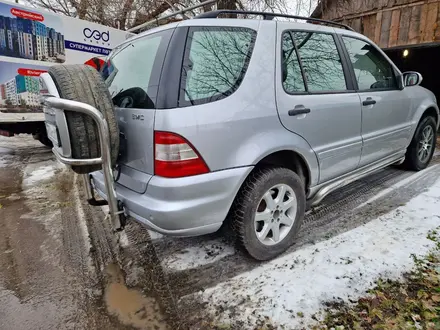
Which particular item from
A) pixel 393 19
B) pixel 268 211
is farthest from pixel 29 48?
pixel 393 19

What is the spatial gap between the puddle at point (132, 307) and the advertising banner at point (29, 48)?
4886mm

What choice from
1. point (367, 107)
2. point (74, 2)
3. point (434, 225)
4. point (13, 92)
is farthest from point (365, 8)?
point (74, 2)

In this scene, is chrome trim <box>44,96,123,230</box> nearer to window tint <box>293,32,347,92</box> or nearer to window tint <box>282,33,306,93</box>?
window tint <box>282,33,306,93</box>

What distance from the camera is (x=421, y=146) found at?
427cm

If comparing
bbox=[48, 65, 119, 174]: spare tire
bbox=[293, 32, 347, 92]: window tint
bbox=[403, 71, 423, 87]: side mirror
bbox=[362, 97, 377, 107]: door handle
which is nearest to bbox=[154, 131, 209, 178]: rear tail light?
bbox=[48, 65, 119, 174]: spare tire

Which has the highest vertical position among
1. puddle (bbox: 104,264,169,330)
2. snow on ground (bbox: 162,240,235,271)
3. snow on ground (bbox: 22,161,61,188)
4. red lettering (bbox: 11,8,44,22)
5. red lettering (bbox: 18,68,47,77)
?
red lettering (bbox: 11,8,44,22)

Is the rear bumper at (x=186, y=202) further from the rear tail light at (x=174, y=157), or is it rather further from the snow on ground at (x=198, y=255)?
the snow on ground at (x=198, y=255)

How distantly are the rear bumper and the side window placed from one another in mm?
1886

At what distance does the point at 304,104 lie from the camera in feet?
7.92

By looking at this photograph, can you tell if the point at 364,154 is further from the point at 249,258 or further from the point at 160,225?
the point at 160,225

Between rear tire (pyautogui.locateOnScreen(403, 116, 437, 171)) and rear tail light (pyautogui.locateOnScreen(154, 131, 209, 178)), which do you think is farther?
rear tire (pyautogui.locateOnScreen(403, 116, 437, 171))

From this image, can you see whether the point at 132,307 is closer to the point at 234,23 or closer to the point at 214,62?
the point at 214,62

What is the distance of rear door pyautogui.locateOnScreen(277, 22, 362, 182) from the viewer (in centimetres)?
235

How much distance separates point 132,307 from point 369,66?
3.34 meters
